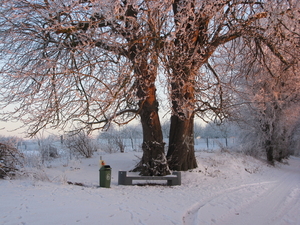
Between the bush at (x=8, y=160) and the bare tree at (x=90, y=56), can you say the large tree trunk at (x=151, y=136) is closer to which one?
the bare tree at (x=90, y=56)

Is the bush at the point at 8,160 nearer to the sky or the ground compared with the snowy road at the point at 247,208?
nearer to the sky

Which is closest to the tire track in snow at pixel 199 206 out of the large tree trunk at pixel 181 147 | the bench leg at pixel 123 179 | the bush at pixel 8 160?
the large tree trunk at pixel 181 147

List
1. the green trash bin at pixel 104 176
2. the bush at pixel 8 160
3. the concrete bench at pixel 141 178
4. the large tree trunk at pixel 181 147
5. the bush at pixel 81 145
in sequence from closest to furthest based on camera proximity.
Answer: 1. the green trash bin at pixel 104 176
2. the bush at pixel 8 160
3. the concrete bench at pixel 141 178
4. the large tree trunk at pixel 181 147
5. the bush at pixel 81 145

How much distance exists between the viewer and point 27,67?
879cm

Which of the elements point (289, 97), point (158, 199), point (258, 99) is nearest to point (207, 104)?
point (258, 99)

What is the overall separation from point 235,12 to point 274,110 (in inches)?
416

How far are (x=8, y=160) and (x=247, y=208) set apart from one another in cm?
697

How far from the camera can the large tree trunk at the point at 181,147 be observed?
35.4 feet

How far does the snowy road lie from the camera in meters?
5.10

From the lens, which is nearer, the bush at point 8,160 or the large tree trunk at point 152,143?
the bush at point 8,160

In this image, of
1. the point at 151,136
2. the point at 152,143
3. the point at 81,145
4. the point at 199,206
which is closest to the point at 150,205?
the point at 199,206

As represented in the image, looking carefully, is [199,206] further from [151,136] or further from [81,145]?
[81,145]

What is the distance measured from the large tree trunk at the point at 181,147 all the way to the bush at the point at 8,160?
5.37m

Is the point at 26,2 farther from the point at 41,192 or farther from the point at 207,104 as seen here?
the point at 207,104
